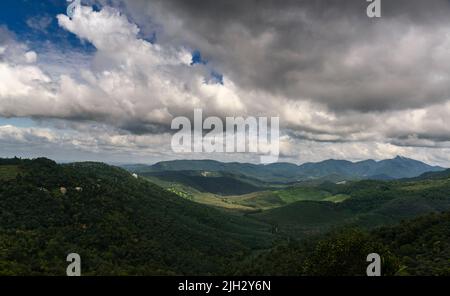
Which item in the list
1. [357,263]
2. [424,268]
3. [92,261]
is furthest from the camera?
[92,261]

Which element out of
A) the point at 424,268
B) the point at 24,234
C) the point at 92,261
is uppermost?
the point at 424,268
